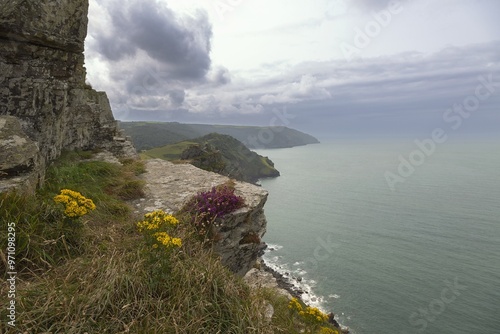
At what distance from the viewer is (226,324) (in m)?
5.15

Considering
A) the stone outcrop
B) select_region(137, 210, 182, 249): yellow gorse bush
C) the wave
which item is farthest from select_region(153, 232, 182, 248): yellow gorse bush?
the wave

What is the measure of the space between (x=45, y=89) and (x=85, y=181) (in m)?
3.22

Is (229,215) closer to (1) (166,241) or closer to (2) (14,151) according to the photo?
(1) (166,241)

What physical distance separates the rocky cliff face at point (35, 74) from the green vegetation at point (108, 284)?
68.9 inches

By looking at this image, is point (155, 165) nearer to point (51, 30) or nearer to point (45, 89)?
point (45, 89)

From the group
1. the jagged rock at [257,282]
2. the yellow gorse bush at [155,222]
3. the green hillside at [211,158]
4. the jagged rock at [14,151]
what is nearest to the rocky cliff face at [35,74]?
the jagged rock at [14,151]

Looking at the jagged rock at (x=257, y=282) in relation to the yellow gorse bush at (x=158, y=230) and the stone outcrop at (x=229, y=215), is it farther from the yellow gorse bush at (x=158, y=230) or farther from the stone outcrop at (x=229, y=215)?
the yellow gorse bush at (x=158, y=230)

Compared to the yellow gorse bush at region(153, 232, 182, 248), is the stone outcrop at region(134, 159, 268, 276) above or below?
below

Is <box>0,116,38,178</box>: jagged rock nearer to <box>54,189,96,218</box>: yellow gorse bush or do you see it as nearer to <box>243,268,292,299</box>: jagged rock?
<box>54,189,96,218</box>: yellow gorse bush

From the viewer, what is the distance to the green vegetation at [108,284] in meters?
4.29

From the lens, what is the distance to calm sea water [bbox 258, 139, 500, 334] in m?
48.0

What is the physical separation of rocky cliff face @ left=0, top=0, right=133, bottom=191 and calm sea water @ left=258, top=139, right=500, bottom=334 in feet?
158

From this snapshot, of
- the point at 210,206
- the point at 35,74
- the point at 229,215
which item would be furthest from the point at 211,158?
the point at 210,206

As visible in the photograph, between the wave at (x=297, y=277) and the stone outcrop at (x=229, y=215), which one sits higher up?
the stone outcrop at (x=229, y=215)
